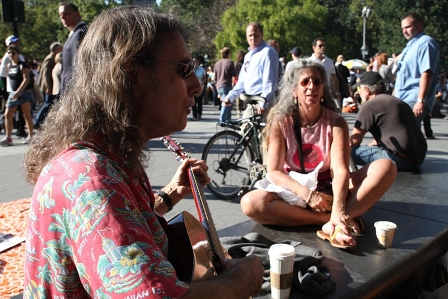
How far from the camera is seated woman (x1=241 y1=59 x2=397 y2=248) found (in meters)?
2.86

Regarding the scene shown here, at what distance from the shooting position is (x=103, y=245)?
960 millimetres

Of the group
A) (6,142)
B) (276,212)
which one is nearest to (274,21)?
(6,142)

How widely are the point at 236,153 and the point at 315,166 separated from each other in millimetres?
2114

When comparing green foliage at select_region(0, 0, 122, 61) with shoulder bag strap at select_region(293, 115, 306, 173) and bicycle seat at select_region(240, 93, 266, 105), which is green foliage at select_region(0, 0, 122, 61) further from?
shoulder bag strap at select_region(293, 115, 306, 173)

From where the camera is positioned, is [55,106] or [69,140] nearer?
[69,140]

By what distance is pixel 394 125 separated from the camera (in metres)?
4.43

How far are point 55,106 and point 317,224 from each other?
2.00 metres

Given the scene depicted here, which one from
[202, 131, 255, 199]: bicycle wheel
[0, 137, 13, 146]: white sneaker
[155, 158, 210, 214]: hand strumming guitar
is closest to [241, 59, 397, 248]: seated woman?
[155, 158, 210, 214]: hand strumming guitar

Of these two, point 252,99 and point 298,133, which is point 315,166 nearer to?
Answer: point 298,133

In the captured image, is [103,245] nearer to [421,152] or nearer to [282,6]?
[421,152]

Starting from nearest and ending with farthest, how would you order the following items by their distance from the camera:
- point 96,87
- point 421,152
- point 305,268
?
point 96,87, point 305,268, point 421,152

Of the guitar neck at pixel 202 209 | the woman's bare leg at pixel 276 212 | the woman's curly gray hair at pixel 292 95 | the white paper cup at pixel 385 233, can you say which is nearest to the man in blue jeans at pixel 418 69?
the woman's curly gray hair at pixel 292 95

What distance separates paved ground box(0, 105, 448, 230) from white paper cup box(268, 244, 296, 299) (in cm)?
72

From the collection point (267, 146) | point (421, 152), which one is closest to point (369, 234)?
point (267, 146)
